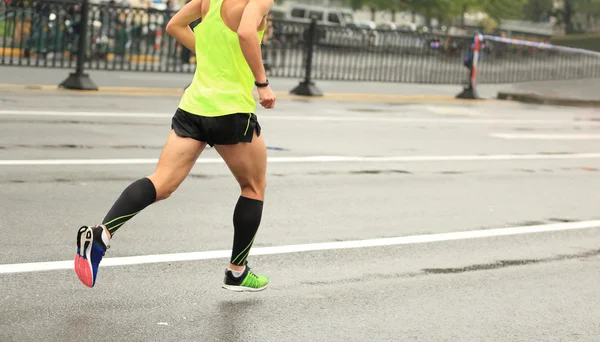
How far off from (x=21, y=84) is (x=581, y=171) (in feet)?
27.9

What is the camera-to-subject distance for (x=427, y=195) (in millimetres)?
9898

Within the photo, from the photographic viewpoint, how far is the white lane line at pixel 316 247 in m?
6.27

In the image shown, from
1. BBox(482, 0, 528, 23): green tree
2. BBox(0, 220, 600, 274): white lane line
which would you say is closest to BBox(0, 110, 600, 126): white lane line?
BBox(0, 220, 600, 274): white lane line

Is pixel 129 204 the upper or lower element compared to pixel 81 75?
lower

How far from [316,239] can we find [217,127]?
2102 millimetres

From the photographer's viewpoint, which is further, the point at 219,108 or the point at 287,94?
the point at 287,94

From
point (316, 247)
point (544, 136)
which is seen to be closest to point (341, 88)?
point (544, 136)

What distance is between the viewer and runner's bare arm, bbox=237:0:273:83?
18.2ft

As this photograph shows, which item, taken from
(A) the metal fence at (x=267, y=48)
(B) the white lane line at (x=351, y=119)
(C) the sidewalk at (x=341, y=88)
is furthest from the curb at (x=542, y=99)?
(B) the white lane line at (x=351, y=119)

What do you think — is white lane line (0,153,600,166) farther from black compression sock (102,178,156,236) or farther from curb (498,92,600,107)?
→ curb (498,92,600,107)

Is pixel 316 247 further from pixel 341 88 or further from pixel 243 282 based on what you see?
pixel 341 88

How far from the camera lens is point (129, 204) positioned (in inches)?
221

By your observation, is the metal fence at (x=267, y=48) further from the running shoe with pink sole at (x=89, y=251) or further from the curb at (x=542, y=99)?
the running shoe with pink sole at (x=89, y=251)

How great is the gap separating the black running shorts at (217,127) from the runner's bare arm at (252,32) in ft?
0.85
